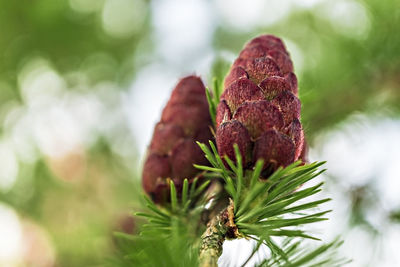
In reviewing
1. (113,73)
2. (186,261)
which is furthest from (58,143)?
(186,261)

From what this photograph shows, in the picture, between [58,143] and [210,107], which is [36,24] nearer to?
[58,143]

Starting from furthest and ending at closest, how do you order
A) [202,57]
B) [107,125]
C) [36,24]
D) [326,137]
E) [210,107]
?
[202,57] → [107,125] → [36,24] → [326,137] → [210,107]

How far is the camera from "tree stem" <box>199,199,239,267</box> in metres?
0.44

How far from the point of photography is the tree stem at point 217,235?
437 mm

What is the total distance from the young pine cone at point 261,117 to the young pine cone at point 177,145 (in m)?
0.10

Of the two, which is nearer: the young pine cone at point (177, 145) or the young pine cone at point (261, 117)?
the young pine cone at point (261, 117)

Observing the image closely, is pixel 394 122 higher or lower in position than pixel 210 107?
higher

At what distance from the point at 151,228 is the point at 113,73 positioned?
1.82 metres

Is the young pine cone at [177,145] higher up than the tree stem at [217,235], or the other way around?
the young pine cone at [177,145]

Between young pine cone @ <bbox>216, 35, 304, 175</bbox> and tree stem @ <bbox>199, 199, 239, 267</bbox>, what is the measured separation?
76mm

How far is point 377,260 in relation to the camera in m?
1.01

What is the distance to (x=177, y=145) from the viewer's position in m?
0.56

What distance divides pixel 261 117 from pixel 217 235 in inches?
5.7

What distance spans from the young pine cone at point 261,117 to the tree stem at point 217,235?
8 cm
